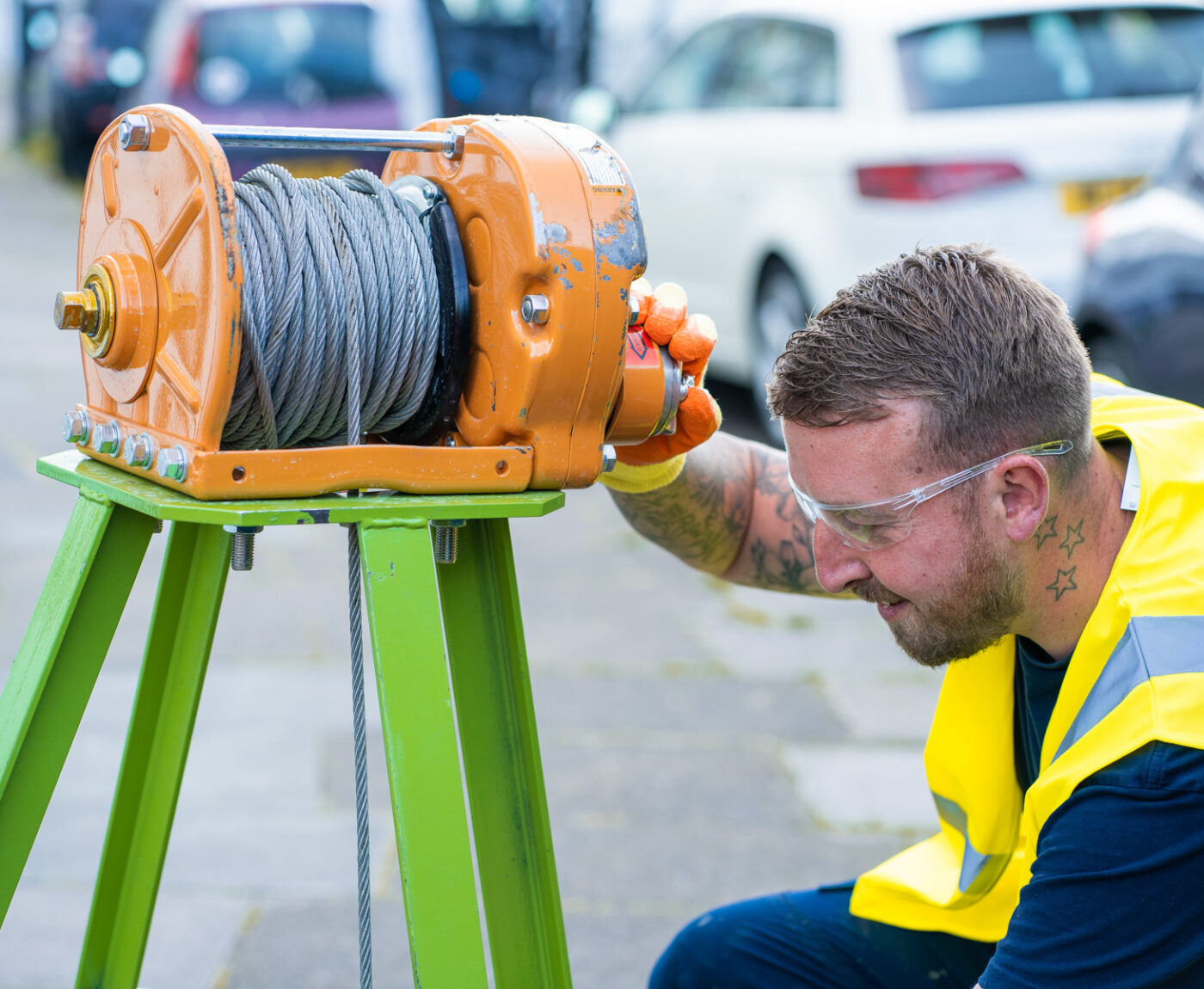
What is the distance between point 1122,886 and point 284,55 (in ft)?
29.0

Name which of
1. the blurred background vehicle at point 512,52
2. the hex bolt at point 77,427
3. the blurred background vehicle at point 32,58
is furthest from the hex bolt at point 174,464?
the blurred background vehicle at point 32,58

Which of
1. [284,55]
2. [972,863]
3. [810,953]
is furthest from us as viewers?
[284,55]

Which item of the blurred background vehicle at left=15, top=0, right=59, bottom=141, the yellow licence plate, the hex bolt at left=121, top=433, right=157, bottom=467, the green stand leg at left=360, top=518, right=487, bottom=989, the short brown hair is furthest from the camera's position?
the blurred background vehicle at left=15, top=0, right=59, bottom=141

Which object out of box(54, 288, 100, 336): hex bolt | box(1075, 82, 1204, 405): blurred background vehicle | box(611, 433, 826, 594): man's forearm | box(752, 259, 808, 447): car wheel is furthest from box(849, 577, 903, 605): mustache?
box(752, 259, 808, 447): car wheel

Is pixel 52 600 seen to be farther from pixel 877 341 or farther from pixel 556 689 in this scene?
pixel 556 689

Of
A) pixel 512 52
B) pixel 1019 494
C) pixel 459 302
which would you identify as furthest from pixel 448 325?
pixel 512 52

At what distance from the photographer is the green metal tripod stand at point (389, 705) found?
1354mm

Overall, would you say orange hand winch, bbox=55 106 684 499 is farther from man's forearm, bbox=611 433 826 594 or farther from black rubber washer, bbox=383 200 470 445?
man's forearm, bbox=611 433 826 594

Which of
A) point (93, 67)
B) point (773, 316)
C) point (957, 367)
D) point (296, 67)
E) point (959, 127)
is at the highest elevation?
point (93, 67)

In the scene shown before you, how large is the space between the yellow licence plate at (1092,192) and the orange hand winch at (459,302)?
4.11 m

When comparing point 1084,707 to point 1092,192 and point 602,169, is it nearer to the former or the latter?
point 602,169

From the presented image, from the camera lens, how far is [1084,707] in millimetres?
1586

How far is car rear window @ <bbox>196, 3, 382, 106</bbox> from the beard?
8264 mm

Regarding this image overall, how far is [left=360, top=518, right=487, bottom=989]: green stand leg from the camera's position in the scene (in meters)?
1.34
